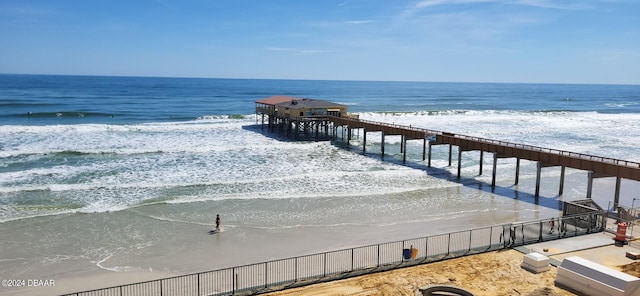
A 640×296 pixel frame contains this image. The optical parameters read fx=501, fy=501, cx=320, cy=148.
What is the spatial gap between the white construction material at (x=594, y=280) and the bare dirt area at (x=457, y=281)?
40 cm

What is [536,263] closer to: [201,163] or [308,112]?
[201,163]

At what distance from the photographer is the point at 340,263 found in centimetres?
1831

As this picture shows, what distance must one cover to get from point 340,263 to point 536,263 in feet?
21.8

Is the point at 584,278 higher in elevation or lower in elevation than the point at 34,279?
higher

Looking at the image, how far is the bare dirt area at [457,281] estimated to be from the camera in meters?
15.1

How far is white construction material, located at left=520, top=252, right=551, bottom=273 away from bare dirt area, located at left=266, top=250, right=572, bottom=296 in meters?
0.17

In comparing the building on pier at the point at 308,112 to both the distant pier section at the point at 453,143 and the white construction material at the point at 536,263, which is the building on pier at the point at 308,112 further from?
the white construction material at the point at 536,263

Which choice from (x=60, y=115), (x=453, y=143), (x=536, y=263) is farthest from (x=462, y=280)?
(x=60, y=115)

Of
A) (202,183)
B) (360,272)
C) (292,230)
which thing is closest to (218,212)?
(292,230)

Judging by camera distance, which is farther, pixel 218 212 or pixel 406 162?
pixel 406 162

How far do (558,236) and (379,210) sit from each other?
9.21 m

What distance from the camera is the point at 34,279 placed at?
17562 mm

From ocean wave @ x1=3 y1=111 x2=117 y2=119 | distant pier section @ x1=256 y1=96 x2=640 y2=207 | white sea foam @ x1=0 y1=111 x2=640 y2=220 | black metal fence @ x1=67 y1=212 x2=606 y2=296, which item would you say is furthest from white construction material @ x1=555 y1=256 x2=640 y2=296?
ocean wave @ x1=3 y1=111 x2=117 y2=119

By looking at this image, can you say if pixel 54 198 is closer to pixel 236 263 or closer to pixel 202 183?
pixel 202 183
